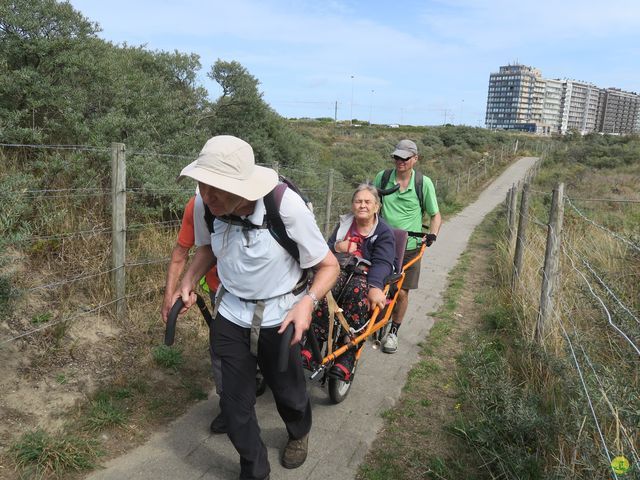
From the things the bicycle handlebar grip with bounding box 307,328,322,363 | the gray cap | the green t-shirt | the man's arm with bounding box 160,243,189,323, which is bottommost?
the bicycle handlebar grip with bounding box 307,328,322,363

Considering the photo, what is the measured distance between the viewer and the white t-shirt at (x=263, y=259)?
255 centimetres

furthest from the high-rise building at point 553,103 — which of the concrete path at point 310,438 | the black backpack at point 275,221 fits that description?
the black backpack at point 275,221

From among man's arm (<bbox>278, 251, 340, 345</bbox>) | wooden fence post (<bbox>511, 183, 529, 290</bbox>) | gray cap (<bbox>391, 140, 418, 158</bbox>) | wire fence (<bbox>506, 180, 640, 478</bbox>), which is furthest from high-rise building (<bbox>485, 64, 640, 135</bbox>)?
man's arm (<bbox>278, 251, 340, 345</bbox>)

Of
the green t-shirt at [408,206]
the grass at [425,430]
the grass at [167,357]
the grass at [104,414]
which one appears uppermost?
the green t-shirt at [408,206]

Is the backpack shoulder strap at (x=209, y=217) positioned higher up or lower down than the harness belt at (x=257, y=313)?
higher up

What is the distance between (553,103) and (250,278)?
179m

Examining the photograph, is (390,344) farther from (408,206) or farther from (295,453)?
(295,453)

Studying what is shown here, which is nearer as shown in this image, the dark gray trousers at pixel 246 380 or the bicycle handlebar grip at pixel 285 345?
the bicycle handlebar grip at pixel 285 345

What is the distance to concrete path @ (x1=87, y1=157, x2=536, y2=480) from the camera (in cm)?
314

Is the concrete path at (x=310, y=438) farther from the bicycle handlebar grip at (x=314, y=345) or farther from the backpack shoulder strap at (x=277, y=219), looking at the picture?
the backpack shoulder strap at (x=277, y=219)

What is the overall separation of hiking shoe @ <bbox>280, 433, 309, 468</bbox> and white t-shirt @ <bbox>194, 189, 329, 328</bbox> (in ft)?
3.32

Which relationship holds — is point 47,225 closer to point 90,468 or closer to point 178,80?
point 90,468

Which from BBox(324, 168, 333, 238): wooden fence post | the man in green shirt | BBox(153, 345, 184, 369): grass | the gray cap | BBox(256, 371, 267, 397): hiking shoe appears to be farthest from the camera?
BBox(324, 168, 333, 238): wooden fence post

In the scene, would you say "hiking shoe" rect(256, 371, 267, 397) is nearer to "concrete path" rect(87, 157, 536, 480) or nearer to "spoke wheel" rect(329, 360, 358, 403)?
"concrete path" rect(87, 157, 536, 480)
